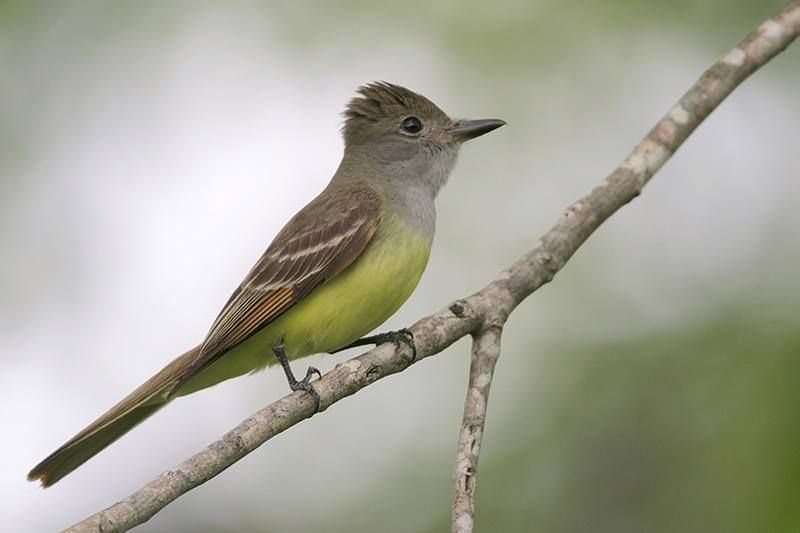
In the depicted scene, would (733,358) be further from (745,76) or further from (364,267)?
(364,267)

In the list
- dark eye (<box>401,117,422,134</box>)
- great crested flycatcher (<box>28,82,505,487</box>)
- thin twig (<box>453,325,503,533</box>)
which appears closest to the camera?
thin twig (<box>453,325,503,533</box>)

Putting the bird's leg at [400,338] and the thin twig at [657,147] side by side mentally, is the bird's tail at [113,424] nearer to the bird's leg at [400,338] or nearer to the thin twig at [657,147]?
the bird's leg at [400,338]

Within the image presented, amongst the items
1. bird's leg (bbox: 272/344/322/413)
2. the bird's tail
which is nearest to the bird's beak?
bird's leg (bbox: 272/344/322/413)

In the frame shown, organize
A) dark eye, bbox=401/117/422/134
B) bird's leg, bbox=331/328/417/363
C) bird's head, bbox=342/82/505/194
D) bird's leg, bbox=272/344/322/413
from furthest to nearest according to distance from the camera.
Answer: dark eye, bbox=401/117/422/134 < bird's head, bbox=342/82/505/194 < bird's leg, bbox=331/328/417/363 < bird's leg, bbox=272/344/322/413

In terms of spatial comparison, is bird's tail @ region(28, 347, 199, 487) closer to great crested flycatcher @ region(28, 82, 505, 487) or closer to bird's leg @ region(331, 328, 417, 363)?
great crested flycatcher @ region(28, 82, 505, 487)

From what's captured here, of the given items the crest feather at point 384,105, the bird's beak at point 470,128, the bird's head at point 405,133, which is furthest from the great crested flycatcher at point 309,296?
the crest feather at point 384,105

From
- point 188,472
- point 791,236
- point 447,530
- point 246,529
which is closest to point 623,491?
point 447,530
